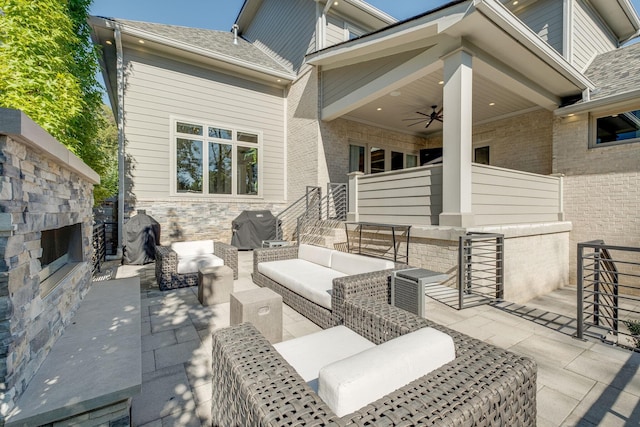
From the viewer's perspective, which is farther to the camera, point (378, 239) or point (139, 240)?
point (139, 240)

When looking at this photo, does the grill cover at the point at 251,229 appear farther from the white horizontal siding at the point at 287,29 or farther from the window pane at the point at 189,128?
the white horizontal siding at the point at 287,29

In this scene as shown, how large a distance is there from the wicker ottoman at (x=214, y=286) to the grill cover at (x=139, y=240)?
11.0ft

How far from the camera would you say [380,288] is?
3076 mm

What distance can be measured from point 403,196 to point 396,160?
5115 millimetres

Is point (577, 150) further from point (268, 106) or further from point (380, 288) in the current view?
point (268, 106)

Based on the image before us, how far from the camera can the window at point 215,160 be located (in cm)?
787

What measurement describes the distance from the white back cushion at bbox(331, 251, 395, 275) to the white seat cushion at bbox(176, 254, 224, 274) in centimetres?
216

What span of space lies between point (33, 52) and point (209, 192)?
15.1ft

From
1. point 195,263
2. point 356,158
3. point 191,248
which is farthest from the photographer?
point 356,158

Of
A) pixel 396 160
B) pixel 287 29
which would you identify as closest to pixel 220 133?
pixel 287 29

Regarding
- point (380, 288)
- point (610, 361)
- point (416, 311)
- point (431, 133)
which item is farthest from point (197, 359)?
point (431, 133)

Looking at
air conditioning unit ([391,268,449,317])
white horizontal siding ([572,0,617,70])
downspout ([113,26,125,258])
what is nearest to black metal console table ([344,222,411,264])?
air conditioning unit ([391,268,449,317])

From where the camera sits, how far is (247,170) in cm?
887

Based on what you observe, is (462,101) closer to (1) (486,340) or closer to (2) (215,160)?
(1) (486,340)
